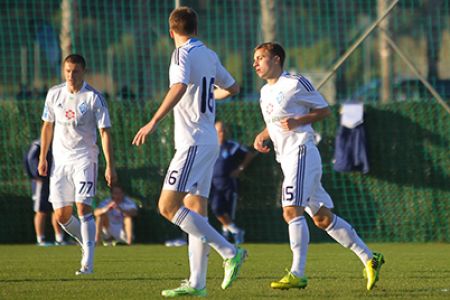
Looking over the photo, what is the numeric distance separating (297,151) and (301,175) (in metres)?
0.21

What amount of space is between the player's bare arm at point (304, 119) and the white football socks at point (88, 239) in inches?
106

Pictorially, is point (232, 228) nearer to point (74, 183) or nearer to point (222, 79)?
point (74, 183)

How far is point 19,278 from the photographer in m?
10.2

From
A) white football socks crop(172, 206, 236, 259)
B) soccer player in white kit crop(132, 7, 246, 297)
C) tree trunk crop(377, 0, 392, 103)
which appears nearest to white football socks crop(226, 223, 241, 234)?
tree trunk crop(377, 0, 392, 103)

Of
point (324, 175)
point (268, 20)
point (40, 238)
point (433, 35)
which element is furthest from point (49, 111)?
point (433, 35)

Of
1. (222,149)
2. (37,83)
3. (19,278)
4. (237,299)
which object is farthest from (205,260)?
(37,83)

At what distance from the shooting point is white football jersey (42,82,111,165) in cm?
1095

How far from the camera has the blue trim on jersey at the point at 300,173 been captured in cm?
891

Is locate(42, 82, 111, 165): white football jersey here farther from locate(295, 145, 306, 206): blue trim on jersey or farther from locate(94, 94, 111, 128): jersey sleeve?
locate(295, 145, 306, 206): blue trim on jersey

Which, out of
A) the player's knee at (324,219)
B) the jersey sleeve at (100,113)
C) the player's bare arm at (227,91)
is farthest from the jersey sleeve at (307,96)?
the jersey sleeve at (100,113)

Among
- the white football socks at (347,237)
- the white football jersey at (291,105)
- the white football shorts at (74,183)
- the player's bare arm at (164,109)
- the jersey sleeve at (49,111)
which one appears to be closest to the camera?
the player's bare arm at (164,109)

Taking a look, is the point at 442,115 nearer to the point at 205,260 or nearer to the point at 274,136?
the point at 274,136

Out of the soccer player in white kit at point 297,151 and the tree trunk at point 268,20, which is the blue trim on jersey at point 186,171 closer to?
the soccer player in white kit at point 297,151

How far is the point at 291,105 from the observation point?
9.12 m
